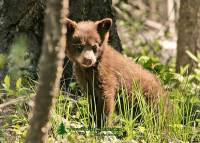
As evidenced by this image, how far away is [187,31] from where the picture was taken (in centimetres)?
929

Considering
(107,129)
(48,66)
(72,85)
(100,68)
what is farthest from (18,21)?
(48,66)

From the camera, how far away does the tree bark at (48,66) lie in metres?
2.99

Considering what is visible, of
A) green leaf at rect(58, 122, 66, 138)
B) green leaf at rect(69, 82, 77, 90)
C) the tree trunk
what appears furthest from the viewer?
the tree trunk

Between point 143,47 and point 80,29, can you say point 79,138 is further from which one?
point 143,47

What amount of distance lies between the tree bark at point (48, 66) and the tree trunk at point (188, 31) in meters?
6.16

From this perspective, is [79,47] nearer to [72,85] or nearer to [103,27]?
[103,27]

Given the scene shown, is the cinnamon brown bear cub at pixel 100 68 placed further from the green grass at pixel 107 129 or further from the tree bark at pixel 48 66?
the tree bark at pixel 48 66

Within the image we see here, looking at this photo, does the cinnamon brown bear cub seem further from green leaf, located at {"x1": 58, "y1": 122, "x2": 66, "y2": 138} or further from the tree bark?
the tree bark

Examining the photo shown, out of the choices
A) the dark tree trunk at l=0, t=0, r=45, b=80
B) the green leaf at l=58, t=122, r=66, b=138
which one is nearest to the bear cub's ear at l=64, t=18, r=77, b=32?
the dark tree trunk at l=0, t=0, r=45, b=80

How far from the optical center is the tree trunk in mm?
9109

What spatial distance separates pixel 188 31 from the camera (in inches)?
365

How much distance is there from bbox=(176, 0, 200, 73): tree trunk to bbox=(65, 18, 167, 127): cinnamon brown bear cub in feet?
10.4

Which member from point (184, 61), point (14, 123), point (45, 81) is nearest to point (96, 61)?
point (14, 123)

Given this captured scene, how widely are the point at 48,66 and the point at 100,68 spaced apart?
3.00 m
